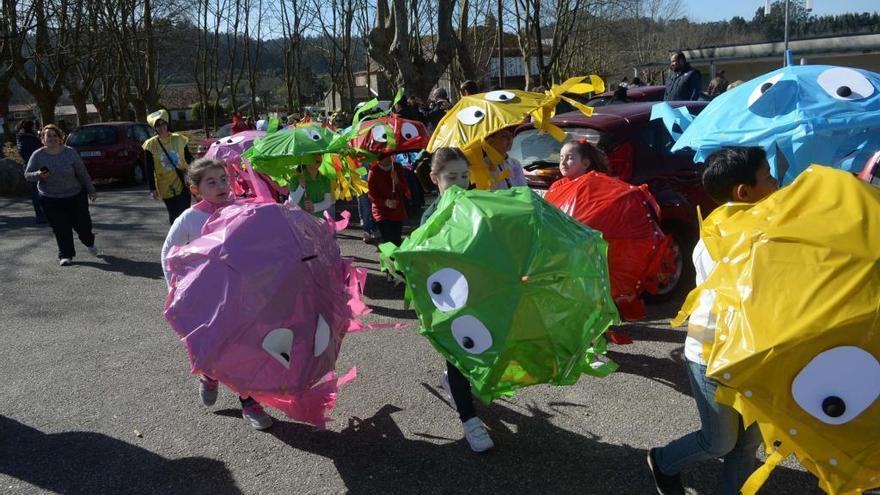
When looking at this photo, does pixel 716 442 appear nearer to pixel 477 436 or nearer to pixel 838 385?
pixel 838 385

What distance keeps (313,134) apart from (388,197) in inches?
41.8

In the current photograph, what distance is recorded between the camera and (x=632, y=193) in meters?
4.53

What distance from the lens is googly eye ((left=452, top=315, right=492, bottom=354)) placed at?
3033mm

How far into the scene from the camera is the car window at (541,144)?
6262 millimetres

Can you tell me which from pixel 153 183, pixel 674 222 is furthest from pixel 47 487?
pixel 153 183

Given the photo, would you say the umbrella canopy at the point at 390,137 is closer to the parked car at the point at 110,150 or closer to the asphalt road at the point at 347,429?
Result: the asphalt road at the point at 347,429

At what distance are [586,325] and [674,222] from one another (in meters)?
3.34

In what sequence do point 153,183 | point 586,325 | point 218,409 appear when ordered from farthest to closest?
1. point 153,183
2. point 218,409
3. point 586,325

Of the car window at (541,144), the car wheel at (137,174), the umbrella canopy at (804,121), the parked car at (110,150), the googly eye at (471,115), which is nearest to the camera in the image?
the umbrella canopy at (804,121)

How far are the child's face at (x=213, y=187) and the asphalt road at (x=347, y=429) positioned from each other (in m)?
1.31

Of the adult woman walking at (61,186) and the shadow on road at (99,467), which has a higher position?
the adult woman walking at (61,186)

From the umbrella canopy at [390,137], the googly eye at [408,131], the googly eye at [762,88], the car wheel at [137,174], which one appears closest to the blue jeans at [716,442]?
the googly eye at [762,88]

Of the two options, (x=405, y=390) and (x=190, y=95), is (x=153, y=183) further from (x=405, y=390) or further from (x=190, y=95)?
(x=190, y=95)

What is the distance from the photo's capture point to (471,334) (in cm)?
306
